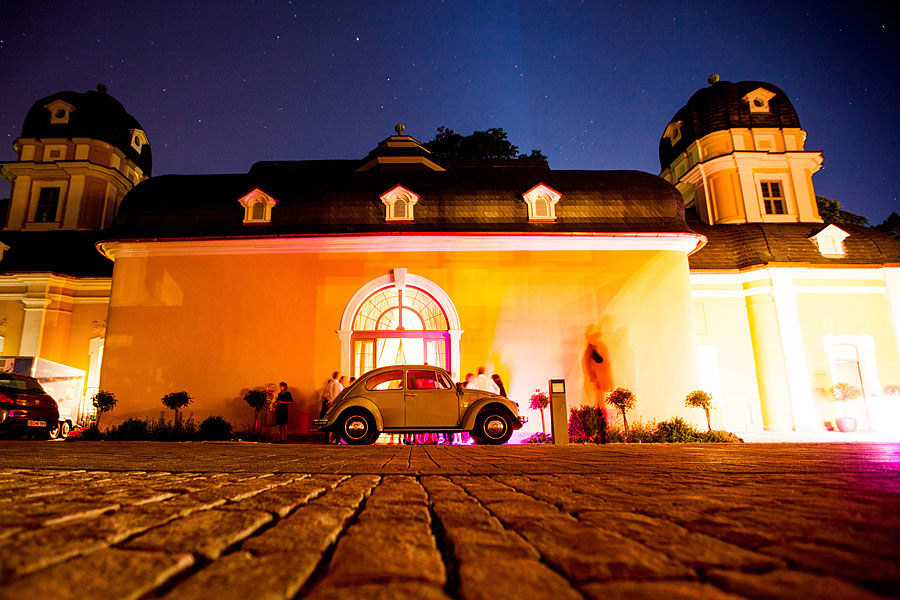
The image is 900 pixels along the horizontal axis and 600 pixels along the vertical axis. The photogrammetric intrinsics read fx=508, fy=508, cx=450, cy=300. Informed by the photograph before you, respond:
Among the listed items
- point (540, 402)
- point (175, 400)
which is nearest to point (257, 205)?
point (175, 400)

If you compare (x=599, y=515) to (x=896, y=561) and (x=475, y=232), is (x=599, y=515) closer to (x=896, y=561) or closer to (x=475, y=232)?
(x=896, y=561)

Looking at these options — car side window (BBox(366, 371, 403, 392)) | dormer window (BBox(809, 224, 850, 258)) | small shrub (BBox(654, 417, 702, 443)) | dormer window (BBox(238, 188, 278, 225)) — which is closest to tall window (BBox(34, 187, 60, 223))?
dormer window (BBox(238, 188, 278, 225))

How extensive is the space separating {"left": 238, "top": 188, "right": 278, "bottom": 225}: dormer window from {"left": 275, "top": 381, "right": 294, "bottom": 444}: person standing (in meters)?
5.42

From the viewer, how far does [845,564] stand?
1.09 m

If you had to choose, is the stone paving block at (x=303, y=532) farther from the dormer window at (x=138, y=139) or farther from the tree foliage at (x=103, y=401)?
the dormer window at (x=138, y=139)

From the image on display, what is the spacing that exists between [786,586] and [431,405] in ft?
31.5

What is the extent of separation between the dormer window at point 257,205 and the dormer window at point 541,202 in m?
8.11

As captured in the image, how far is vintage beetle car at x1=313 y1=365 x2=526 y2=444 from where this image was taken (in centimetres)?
1022

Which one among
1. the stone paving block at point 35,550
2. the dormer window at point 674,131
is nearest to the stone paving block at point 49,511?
the stone paving block at point 35,550

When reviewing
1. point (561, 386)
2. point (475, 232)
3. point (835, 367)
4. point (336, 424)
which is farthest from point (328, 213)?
point (835, 367)

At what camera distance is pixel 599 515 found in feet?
5.94

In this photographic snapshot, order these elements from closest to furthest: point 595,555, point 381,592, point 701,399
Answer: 1. point 381,592
2. point 595,555
3. point 701,399

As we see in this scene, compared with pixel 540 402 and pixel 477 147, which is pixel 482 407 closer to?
pixel 540 402

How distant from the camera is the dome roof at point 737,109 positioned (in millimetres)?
24578
